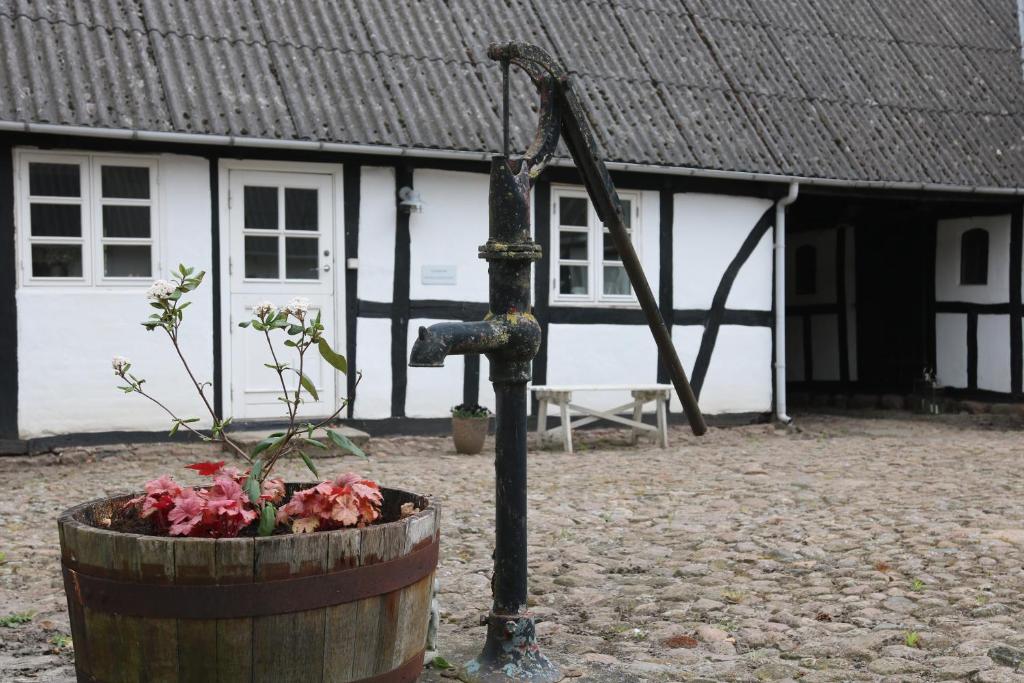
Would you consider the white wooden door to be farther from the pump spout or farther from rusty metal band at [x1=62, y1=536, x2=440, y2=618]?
rusty metal band at [x1=62, y1=536, x2=440, y2=618]

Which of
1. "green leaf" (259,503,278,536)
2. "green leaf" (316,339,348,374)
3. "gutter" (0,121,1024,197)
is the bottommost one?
"green leaf" (259,503,278,536)

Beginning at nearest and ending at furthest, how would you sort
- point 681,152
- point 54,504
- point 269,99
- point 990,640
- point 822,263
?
point 990,640 < point 54,504 < point 269,99 < point 681,152 < point 822,263

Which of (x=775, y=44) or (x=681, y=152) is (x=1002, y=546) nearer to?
(x=681, y=152)

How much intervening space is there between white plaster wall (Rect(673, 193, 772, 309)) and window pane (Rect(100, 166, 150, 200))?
4734 millimetres

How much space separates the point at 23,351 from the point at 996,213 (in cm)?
983

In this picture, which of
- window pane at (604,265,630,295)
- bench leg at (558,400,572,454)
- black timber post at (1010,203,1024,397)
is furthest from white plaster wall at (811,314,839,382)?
bench leg at (558,400,572,454)

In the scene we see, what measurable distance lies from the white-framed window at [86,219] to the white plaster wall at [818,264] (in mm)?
9312

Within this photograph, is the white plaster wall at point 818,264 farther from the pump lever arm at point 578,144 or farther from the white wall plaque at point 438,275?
the pump lever arm at point 578,144

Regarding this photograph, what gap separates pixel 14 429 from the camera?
8.34 m

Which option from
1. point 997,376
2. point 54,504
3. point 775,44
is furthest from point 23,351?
point 997,376

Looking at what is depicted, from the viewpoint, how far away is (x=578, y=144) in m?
3.38

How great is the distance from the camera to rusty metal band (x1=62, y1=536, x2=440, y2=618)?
2502mm

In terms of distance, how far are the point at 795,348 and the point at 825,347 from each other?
0.52 m

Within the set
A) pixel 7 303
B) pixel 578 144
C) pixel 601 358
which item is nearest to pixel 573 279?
pixel 601 358
